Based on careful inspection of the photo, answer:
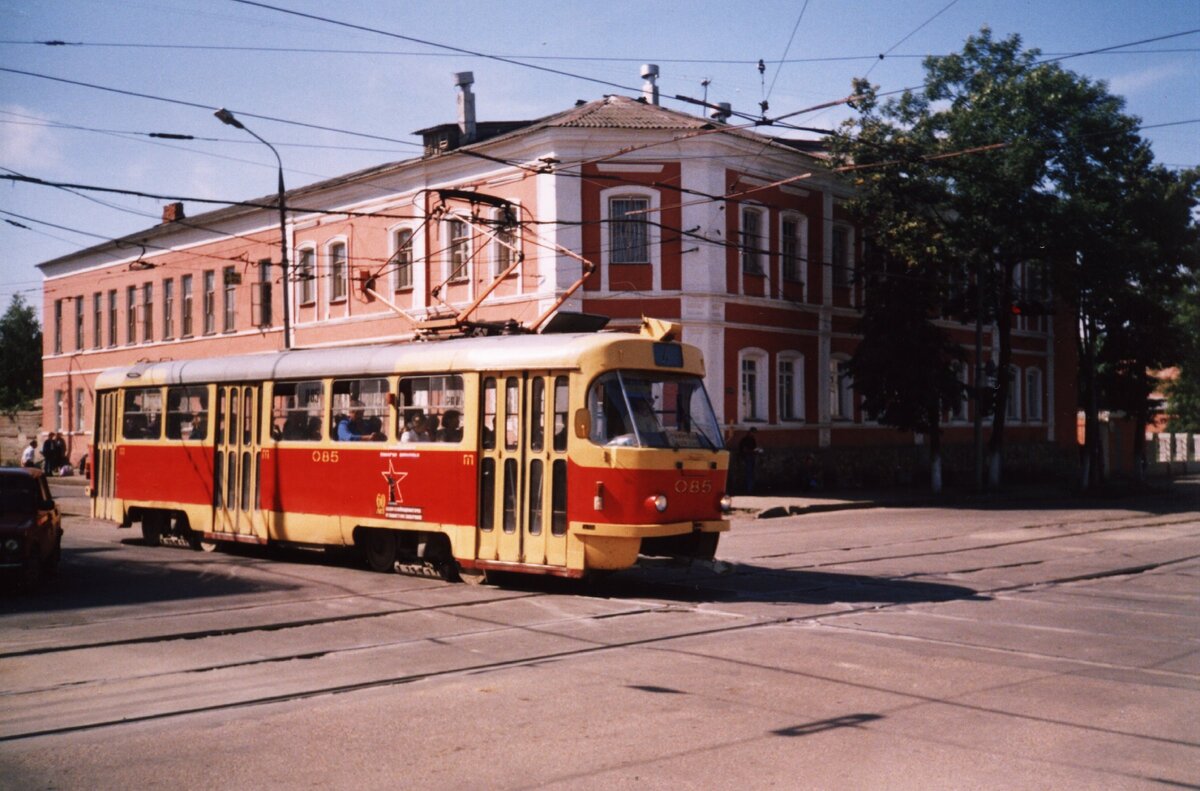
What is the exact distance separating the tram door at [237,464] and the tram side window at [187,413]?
0.45 meters

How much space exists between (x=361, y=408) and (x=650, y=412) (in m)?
4.76

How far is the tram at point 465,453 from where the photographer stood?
13445mm

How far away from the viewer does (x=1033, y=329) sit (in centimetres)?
5047

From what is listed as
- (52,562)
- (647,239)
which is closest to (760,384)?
(647,239)

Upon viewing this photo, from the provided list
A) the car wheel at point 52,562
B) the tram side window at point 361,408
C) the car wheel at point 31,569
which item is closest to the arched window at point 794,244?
the tram side window at point 361,408

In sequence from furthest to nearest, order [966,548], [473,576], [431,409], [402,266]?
[402,266] → [966,548] → [431,409] → [473,576]

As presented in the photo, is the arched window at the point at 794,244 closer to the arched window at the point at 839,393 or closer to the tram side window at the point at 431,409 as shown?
the arched window at the point at 839,393

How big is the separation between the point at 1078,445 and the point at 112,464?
42.6 metres

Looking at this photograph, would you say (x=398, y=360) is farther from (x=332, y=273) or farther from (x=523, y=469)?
(x=332, y=273)

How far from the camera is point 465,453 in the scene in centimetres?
1471

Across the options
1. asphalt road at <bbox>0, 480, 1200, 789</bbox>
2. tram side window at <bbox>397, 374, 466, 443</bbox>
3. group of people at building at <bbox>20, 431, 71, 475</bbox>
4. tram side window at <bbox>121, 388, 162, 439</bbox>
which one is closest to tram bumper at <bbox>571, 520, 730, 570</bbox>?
asphalt road at <bbox>0, 480, 1200, 789</bbox>

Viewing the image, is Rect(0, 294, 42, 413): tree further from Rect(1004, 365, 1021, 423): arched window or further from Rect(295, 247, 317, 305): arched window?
Rect(1004, 365, 1021, 423): arched window

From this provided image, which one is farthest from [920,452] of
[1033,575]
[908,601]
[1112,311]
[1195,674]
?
[1195,674]

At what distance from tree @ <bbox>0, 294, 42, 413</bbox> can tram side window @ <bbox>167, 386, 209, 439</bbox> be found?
202 feet
